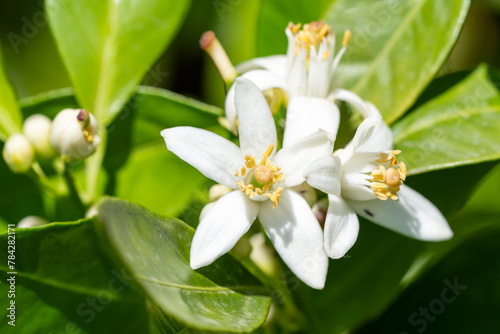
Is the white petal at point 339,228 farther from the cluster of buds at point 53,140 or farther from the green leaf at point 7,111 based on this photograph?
the green leaf at point 7,111

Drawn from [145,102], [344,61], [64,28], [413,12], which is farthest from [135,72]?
[413,12]

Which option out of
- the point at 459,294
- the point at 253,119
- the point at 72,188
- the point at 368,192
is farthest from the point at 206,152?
the point at 459,294

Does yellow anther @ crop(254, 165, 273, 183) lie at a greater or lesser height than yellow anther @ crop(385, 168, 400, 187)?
greater

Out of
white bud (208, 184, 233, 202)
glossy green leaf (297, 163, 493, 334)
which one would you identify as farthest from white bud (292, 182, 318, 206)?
glossy green leaf (297, 163, 493, 334)

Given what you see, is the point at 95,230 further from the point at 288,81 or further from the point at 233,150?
the point at 288,81

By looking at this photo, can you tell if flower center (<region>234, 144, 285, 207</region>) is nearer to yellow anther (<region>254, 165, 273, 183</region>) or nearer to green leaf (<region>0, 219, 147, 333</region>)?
yellow anther (<region>254, 165, 273, 183</region>)

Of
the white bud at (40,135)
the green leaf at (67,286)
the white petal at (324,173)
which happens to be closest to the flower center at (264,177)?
the white petal at (324,173)

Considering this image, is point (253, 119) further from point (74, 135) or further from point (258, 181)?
point (74, 135)
